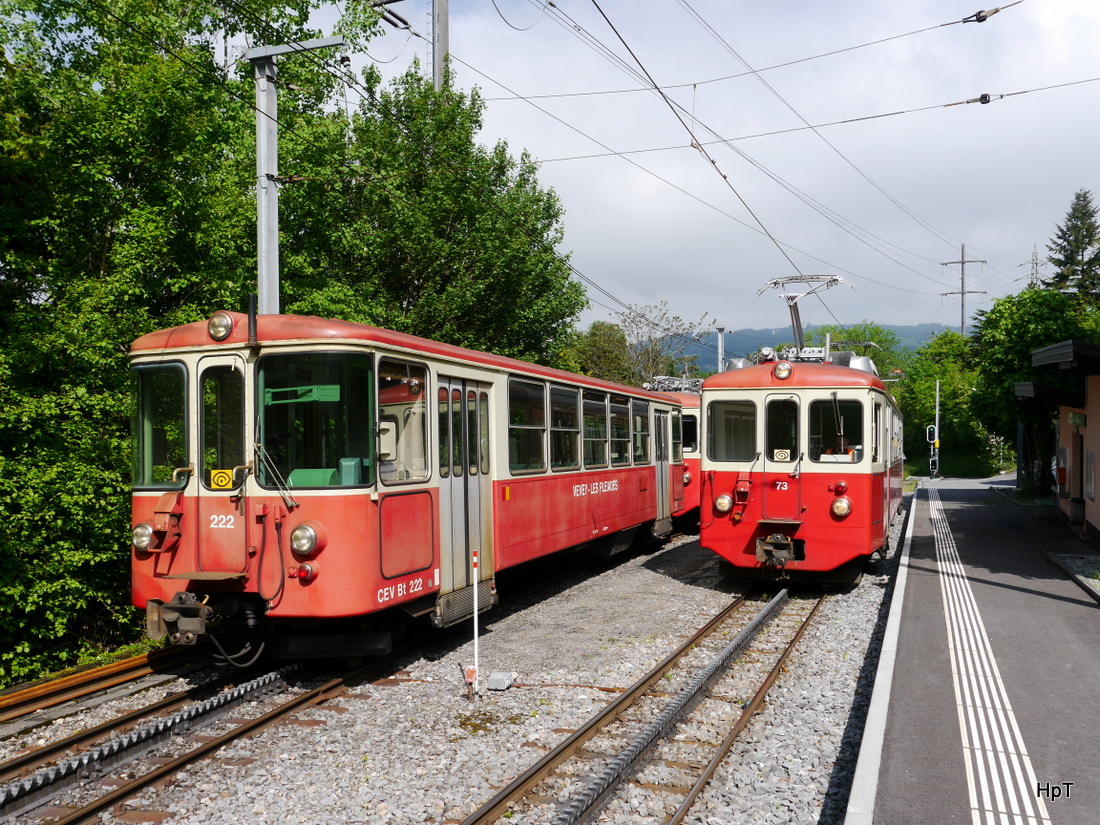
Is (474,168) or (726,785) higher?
(474,168)

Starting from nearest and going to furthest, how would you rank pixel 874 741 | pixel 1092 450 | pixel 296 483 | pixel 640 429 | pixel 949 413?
pixel 874 741 → pixel 296 483 → pixel 640 429 → pixel 1092 450 → pixel 949 413

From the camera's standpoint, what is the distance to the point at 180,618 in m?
6.65

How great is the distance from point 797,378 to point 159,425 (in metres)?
7.67

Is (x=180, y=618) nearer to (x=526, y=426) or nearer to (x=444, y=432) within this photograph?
(x=444, y=432)

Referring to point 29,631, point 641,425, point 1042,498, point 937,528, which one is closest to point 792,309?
point 641,425

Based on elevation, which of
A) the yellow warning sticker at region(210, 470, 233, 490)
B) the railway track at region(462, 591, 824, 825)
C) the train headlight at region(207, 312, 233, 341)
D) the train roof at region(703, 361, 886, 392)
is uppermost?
the train headlight at region(207, 312, 233, 341)

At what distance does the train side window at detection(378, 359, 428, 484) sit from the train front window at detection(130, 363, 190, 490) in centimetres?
164

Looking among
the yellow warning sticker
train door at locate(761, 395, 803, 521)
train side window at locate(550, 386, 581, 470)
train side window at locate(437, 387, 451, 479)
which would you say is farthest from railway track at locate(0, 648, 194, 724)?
train door at locate(761, 395, 803, 521)

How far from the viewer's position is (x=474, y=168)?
18875 millimetres

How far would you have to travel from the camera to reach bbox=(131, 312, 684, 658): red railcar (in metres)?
6.70

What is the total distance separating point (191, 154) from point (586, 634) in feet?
25.6

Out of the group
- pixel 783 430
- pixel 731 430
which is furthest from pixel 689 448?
pixel 783 430

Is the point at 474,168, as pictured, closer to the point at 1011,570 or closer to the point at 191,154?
the point at 191,154

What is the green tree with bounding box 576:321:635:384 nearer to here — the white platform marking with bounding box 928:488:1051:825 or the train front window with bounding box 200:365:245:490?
the white platform marking with bounding box 928:488:1051:825
